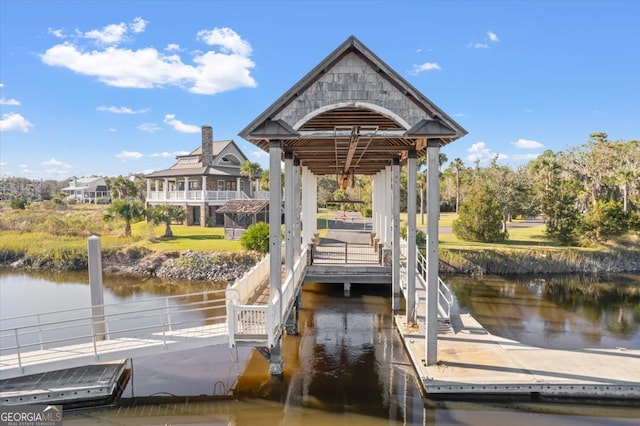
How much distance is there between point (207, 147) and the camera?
1742 inches

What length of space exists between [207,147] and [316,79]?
35.7 meters

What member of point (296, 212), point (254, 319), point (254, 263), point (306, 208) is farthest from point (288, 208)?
point (254, 263)

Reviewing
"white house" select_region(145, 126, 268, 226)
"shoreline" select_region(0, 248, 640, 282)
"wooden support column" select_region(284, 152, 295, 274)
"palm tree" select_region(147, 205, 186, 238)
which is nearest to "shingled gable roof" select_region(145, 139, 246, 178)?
"white house" select_region(145, 126, 268, 226)

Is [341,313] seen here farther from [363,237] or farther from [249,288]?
[363,237]

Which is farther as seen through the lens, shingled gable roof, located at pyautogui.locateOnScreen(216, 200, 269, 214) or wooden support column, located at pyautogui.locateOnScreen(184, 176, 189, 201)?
wooden support column, located at pyautogui.locateOnScreen(184, 176, 189, 201)

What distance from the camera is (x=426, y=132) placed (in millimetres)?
Result: 10375

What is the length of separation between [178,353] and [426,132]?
30.0 feet

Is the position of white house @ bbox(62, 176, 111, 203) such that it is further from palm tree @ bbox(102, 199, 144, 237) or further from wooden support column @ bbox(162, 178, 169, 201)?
palm tree @ bbox(102, 199, 144, 237)

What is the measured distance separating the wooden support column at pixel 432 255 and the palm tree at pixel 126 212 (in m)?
28.9

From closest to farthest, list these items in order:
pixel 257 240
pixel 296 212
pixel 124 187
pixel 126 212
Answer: pixel 296 212, pixel 257 240, pixel 126 212, pixel 124 187

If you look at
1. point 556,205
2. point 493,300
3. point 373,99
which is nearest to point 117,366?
point 373,99

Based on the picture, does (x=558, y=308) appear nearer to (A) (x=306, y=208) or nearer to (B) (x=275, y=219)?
(A) (x=306, y=208)

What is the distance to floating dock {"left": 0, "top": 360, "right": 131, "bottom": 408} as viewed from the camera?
30.2ft

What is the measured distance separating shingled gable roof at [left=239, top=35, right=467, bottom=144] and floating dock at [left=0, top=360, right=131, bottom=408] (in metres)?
6.33
